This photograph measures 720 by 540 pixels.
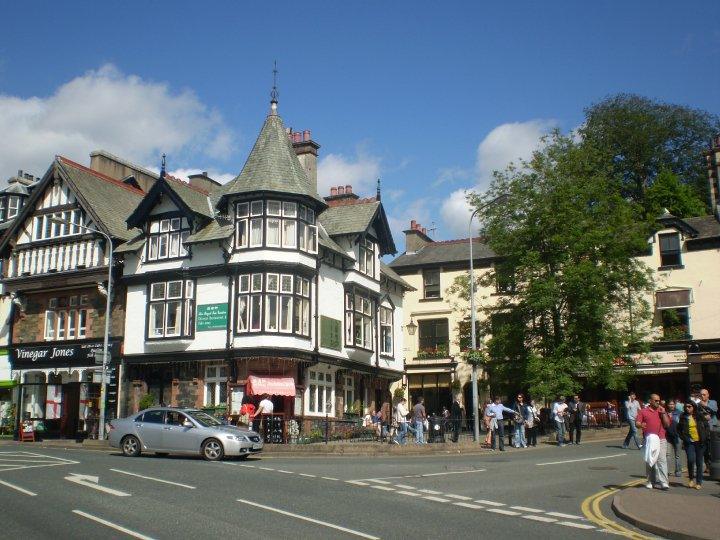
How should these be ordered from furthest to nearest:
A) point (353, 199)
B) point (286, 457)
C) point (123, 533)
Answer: point (353, 199) → point (286, 457) → point (123, 533)

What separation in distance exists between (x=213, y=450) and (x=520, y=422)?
11998 millimetres

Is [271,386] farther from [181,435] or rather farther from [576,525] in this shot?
[576,525]

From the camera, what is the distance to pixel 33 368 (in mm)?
37031

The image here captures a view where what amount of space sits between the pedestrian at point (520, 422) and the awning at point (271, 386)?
9529 millimetres

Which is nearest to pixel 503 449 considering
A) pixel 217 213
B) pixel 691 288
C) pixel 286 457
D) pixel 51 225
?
pixel 286 457

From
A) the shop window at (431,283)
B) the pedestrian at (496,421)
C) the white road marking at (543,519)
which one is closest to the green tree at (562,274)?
the pedestrian at (496,421)

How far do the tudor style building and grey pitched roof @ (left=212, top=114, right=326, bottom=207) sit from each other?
0.19 ft

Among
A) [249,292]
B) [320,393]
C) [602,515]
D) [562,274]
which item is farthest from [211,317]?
[602,515]

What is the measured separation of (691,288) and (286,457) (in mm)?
28473

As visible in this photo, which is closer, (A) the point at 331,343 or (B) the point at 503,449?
(B) the point at 503,449

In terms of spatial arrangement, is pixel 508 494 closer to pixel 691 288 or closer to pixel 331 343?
pixel 331 343

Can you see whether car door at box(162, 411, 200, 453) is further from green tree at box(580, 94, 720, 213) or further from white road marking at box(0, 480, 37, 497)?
green tree at box(580, 94, 720, 213)

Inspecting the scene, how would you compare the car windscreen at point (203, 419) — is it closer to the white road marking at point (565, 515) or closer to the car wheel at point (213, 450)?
the car wheel at point (213, 450)

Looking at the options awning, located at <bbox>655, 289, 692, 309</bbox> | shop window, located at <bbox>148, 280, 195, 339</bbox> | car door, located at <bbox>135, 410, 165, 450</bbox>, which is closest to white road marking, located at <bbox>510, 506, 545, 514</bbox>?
car door, located at <bbox>135, 410, 165, 450</bbox>
